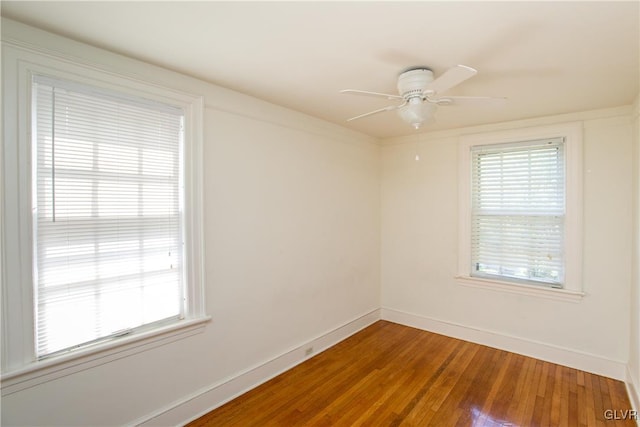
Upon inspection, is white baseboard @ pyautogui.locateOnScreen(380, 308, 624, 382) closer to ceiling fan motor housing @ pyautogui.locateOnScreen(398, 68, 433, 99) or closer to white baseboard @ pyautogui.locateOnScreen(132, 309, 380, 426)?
white baseboard @ pyautogui.locateOnScreen(132, 309, 380, 426)

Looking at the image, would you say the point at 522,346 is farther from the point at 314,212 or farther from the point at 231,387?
the point at 231,387

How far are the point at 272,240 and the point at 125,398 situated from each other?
1.49 metres

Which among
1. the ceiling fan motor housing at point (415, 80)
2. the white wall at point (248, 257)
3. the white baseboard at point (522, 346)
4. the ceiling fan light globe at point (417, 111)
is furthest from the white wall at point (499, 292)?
the ceiling fan motor housing at point (415, 80)

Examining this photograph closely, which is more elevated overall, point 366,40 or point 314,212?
point 366,40

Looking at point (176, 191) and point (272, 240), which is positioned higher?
point (176, 191)

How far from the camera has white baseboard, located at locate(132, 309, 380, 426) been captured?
6.95 ft

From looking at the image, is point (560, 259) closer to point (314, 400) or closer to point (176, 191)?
point (314, 400)

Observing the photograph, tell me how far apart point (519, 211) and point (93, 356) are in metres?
3.81

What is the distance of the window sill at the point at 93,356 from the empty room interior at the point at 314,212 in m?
0.01

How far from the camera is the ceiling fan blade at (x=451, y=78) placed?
1543 millimetres

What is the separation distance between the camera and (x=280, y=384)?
8.85 ft

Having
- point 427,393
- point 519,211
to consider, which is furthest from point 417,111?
point 427,393

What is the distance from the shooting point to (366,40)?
5.53 feet

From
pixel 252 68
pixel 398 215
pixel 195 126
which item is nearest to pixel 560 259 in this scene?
pixel 398 215
